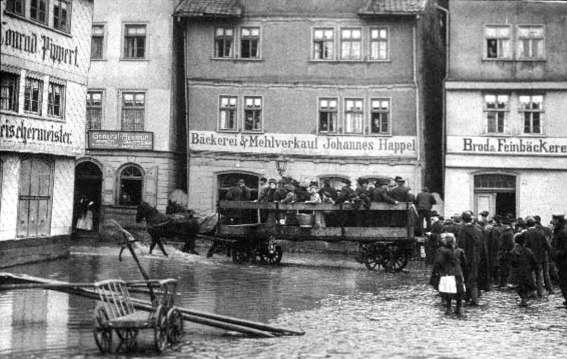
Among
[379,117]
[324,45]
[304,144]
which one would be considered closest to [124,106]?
[304,144]

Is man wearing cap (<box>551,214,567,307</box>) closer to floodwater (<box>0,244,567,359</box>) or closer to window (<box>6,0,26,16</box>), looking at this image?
floodwater (<box>0,244,567,359</box>)

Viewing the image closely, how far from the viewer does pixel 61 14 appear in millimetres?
22094

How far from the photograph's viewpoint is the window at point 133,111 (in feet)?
109

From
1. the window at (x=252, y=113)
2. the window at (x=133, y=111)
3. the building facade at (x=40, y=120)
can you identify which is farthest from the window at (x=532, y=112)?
the building facade at (x=40, y=120)

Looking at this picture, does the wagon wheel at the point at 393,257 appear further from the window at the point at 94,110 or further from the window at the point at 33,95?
the window at the point at 94,110

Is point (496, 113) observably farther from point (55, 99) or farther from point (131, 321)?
point (131, 321)

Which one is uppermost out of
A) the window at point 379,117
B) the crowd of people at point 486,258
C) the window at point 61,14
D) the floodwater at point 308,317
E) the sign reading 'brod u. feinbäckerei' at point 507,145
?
the window at point 61,14

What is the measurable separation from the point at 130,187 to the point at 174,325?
23.5 m

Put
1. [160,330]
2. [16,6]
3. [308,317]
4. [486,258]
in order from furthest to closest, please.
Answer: [16,6] → [486,258] → [308,317] → [160,330]

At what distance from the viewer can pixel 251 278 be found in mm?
18312

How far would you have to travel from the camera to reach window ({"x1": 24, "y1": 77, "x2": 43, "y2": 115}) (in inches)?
809

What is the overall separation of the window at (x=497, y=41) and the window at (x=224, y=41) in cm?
1084

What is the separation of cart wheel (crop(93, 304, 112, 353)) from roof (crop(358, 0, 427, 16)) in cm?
2406

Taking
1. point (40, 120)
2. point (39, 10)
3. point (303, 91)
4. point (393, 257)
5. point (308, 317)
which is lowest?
point (308, 317)
